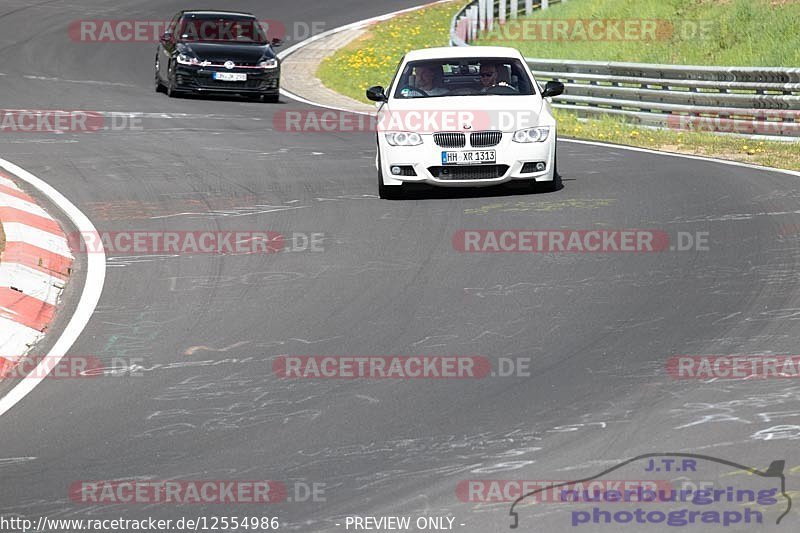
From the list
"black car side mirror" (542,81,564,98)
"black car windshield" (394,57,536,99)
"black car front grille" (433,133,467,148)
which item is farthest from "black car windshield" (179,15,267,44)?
"black car front grille" (433,133,467,148)

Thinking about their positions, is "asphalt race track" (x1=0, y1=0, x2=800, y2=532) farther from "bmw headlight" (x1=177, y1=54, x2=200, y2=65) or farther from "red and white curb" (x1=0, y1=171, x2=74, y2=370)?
"bmw headlight" (x1=177, y1=54, x2=200, y2=65)

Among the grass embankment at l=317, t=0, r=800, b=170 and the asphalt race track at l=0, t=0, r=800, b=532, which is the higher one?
the asphalt race track at l=0, t=0, r=800, b=532

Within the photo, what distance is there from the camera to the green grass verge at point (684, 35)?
2730 cm

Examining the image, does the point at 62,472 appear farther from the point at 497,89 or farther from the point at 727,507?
the point at 497,89

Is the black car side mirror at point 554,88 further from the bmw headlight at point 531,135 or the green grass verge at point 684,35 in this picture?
the green grass verge at point 684,35

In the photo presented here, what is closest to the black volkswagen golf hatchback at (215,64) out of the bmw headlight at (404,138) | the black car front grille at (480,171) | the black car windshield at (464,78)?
the black car windshield at (464,78)

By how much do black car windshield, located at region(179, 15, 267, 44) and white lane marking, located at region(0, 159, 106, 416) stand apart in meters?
11.2

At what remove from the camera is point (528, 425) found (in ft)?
21.8

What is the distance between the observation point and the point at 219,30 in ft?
86.0

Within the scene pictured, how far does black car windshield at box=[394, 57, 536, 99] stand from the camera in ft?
47.4

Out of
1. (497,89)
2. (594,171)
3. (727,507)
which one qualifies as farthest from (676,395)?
(594,171)

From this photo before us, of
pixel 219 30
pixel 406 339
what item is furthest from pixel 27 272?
pixel 219 30

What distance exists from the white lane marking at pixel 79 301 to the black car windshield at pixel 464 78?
140 inches

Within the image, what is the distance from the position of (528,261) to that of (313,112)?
44.5 feet
